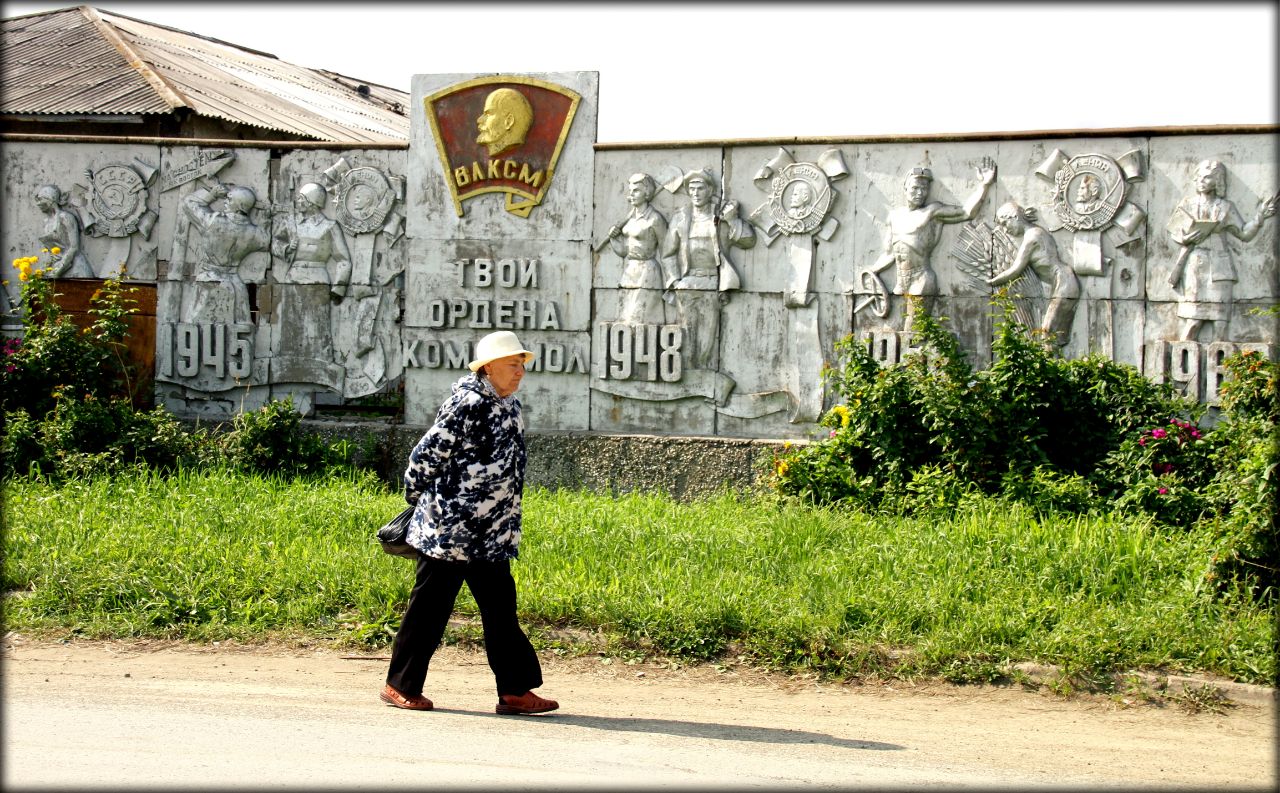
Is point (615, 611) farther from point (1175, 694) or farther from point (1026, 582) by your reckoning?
point (1175, 694)

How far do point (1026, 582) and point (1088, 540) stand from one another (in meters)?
0.65

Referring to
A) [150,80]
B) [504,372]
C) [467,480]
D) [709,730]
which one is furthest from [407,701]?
[150,80]

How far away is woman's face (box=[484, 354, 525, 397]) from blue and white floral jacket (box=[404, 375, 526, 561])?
0.06 m

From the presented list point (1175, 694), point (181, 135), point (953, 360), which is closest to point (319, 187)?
point (181, 135)

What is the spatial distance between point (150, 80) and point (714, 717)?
11.1 m

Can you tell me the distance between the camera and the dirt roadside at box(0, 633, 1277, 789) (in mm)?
5004

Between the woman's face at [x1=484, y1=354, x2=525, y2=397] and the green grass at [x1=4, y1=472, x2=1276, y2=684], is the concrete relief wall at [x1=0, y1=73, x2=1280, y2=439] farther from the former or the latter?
the woman's face at [x1=484, y1=354, x2=525, y2=397]

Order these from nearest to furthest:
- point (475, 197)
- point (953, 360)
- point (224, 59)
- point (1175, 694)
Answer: point (1175, 694) → point (953, 360) → point (475, 197) → point (224, 59)

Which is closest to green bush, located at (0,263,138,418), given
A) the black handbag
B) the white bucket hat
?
the black handbag

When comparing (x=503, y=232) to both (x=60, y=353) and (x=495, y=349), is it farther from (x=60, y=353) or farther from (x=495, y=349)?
(x=495, y=349)

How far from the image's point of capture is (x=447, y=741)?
5223 mm

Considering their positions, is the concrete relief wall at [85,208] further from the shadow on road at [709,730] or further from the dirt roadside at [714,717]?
the shadow on road at [709,730]

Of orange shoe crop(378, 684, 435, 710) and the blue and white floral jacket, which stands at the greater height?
the blue and white floral jacket

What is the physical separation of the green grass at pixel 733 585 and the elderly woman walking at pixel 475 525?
3.83ft
